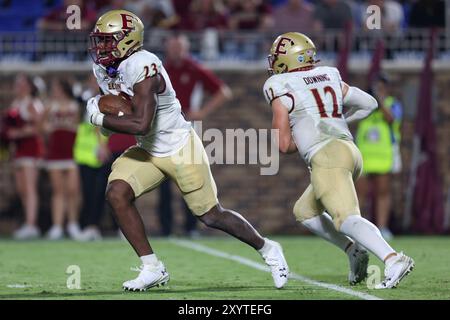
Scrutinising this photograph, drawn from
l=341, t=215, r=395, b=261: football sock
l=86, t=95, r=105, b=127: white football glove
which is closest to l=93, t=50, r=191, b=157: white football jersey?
l=86, t=95, r=105, b=127: white football glove

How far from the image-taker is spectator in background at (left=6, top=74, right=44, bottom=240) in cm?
1262

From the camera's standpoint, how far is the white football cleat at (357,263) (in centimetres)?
709

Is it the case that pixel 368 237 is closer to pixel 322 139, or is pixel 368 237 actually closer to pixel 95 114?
pixel 322 139

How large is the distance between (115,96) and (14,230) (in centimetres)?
658

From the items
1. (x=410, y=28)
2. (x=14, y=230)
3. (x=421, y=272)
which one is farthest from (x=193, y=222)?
(x=421, y=272)

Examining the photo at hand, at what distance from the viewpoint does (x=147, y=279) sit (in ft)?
22.3

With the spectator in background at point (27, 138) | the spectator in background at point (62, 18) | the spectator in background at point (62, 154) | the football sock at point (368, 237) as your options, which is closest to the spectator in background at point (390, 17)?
the spectator in background at point (62, 18)

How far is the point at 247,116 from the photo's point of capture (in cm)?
1331

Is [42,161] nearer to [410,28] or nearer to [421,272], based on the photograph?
[410,28]

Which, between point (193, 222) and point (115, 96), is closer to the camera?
point (115, 96)

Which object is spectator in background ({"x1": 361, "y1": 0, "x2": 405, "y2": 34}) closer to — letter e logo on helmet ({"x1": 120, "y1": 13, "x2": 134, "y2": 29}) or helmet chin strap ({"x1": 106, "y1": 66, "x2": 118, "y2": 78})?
letter e logo on helmet ({"x1": 120, "y1": 13, "x2": 134, "y2": 29})

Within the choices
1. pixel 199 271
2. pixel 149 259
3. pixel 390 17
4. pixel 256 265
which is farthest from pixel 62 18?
pixel 149 259

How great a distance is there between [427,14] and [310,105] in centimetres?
663

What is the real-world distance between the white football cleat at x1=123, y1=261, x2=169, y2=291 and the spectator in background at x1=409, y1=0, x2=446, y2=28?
23.4ft
